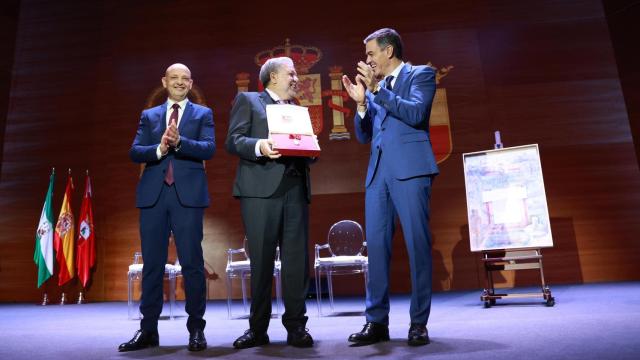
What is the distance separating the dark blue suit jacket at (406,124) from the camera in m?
2.35

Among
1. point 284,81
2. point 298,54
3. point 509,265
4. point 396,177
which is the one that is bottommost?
point 509,265

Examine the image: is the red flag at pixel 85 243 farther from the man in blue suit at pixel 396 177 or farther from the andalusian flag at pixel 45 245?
the man in blue suit at pixel 396 177

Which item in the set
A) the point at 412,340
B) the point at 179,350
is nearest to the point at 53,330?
the point at 179,350

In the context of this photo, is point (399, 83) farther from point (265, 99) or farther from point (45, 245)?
point (45, 245)

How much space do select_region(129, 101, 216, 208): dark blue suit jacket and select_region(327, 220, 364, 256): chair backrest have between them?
8.59 feet

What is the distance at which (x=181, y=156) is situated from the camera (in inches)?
101

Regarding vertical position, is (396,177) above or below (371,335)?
above

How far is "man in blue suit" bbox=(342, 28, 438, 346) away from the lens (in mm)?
2314

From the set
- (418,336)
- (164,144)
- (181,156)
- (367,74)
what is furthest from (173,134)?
(418,336)

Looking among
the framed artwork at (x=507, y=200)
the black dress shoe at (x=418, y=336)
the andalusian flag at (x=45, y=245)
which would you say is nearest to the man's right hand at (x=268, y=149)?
the black dress shoe at (x=418, y=336)

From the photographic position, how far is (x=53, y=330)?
337 centimetres

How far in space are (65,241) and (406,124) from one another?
210 inches

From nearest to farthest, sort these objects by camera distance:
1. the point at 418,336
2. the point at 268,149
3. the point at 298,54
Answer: the point at 418,336 → the point at 268,149 → the point at 298,54

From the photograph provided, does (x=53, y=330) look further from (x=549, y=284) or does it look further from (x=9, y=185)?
(x=549, y=284)
